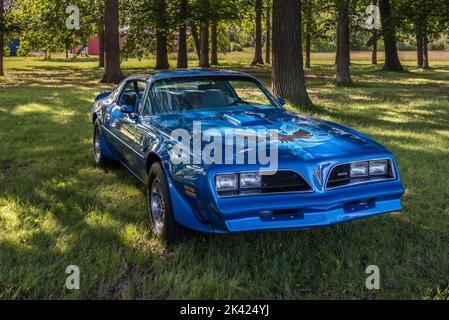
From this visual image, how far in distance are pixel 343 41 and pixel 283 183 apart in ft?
51.8

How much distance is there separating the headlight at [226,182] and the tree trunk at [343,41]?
15261 mm

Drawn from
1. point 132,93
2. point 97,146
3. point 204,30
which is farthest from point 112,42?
point 132,93

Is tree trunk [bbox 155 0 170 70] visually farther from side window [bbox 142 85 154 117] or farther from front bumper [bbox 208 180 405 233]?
front bumper [bbox 208 180 405 233]

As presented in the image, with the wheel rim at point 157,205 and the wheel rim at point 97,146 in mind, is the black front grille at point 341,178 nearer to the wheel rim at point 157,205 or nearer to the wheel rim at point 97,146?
the wheel rim at point 157,205

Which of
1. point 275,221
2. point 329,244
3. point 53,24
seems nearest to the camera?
point 275,221

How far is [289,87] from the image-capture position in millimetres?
12102

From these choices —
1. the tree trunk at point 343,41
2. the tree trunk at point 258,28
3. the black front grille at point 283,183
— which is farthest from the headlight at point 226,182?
the tree trunk at point 258,28

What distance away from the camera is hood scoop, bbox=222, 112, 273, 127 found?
4355 millimetres

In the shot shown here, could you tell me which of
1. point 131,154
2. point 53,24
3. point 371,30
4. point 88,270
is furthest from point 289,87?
point 53,24

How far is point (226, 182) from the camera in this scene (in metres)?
3.41

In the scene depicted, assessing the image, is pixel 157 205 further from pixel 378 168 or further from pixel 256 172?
pixel 378 168
